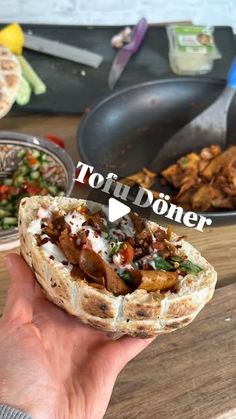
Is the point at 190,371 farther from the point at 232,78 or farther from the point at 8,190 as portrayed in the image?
the point at 232,78

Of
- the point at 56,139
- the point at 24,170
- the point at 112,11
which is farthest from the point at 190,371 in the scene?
the point at 112,11

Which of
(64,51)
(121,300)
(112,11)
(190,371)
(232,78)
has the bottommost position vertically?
(112,11)

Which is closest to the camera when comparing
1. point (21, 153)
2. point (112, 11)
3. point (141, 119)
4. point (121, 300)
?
point (121, 300)

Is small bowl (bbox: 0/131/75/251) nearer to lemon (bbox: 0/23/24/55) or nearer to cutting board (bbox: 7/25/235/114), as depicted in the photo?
cutting board (bbox: 7/25/235/114)

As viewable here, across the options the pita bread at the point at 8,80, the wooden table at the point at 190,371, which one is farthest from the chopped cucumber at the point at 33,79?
the wooden table at the point at 190,371

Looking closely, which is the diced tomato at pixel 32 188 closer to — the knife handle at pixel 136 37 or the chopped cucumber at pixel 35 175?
the chopped cucumber at pixel 35 175

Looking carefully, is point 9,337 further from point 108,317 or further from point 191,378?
point 191,378

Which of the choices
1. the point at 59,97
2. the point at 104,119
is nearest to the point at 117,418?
the point at 104,119
